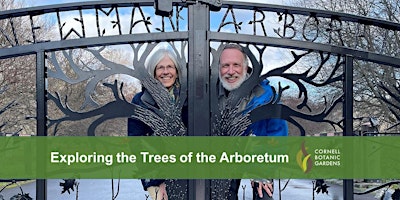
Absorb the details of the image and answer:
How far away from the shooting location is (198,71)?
359 cm

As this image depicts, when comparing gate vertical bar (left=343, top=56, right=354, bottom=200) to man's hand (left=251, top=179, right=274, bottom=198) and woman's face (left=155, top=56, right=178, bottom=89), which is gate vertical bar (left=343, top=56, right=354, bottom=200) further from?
woman's face (left=155, top=56, right=178, bottom=89)

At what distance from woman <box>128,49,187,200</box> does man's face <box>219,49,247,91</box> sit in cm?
35

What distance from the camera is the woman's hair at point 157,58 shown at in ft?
12.2

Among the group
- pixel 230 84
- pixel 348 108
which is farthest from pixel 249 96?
pixel 348 108

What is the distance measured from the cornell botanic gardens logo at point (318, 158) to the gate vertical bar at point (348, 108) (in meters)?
0.17

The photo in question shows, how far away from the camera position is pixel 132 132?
3.77 meters

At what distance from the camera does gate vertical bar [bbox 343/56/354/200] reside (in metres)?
3.74

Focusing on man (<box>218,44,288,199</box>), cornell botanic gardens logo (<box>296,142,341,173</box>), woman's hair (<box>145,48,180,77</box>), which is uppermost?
woman's hair (<box>145,48,180,77</box>)

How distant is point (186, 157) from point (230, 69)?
764mm

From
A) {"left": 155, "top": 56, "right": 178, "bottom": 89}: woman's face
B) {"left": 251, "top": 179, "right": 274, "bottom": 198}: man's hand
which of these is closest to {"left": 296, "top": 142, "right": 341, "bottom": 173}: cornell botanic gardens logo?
{"left": 251, "top": 179, "right": 274, "bottom": 198}: man's hand

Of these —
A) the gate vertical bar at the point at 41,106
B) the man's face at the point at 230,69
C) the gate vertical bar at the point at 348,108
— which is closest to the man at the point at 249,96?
the man's face at the point at 230,69

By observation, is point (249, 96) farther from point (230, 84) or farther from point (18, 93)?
point (18, 93)

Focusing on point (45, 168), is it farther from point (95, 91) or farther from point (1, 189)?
point (95, 91)

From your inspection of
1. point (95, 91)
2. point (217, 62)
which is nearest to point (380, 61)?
point (217, 62)
